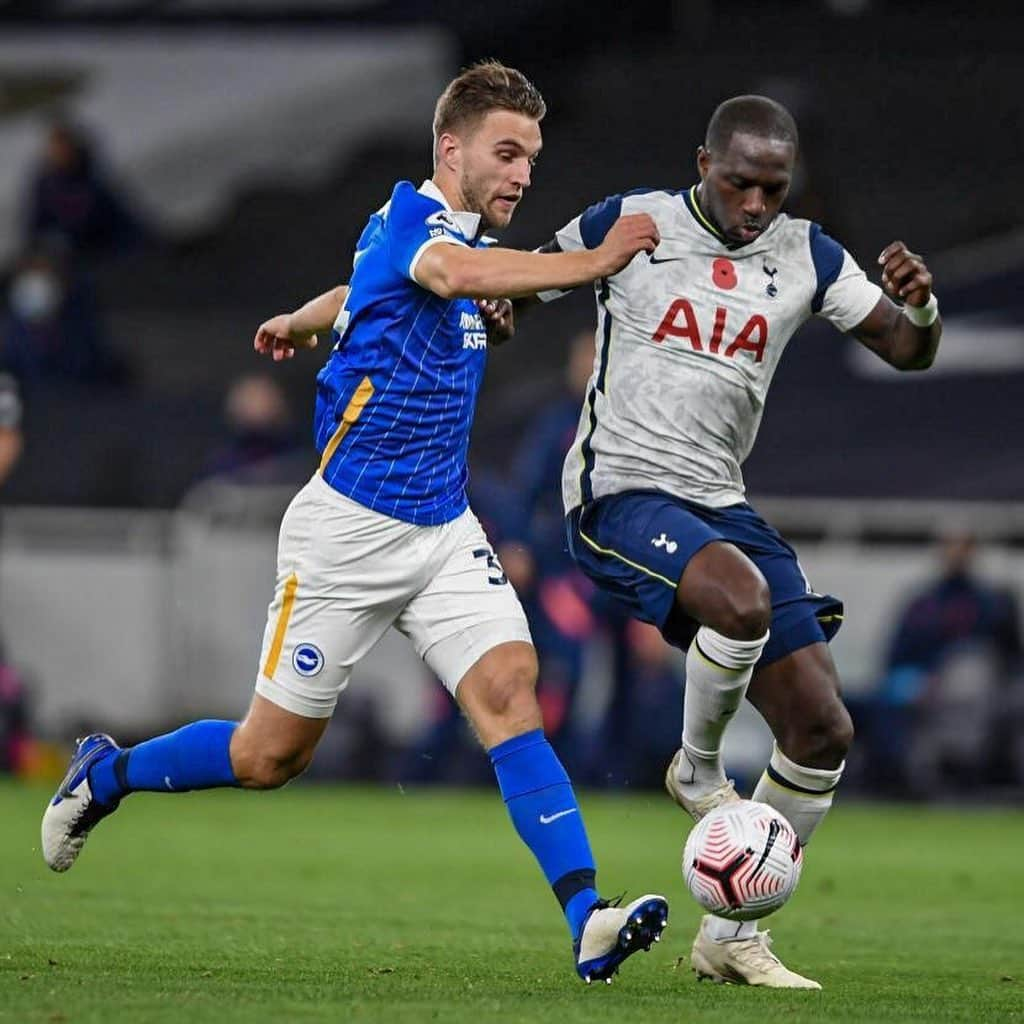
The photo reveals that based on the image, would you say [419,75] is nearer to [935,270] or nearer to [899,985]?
[935,270]

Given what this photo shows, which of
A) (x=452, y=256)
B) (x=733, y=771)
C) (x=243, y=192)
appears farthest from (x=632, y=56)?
(x=452, y=256)

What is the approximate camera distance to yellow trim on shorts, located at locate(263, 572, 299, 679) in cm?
649

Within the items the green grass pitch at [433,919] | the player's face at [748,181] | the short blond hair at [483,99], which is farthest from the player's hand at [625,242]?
the green grass pitch at [433,919]

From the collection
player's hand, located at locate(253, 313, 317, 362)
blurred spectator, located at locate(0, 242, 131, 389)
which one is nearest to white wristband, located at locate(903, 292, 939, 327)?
player's hand, located at locate(253, 313, 317, 362)

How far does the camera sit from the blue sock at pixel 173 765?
6680mm

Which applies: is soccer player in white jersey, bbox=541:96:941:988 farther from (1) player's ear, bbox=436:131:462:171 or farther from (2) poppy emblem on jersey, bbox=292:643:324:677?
(2) poppy emblem on jersey, bbox=292:643:324:677

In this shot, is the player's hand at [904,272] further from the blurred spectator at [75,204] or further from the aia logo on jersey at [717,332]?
the blurred spectator at [75,204]

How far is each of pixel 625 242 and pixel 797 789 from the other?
70.6 inches

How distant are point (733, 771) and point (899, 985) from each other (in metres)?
7.25

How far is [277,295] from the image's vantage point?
22016mm

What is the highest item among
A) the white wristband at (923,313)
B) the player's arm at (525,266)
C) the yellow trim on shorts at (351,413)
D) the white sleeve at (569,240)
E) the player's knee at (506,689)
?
the player's arm at (525,266)

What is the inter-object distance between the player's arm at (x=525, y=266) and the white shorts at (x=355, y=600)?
0.74m

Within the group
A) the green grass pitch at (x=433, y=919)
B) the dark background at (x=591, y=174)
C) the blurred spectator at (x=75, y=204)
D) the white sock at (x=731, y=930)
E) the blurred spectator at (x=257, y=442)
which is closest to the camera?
the green grass pitch at (x=433, y=919)

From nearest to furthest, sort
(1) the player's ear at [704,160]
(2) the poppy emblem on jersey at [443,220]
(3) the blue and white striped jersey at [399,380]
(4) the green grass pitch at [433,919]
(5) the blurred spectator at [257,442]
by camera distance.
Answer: (4) the green grass pitch at [433,919] < (2) the poppy emblem on jersey at [443,220] < (3) the blue and white striped jersey at [399,380] < (1) the player's ear at [704,160] < (5) the blurred spectator at [257,442]
